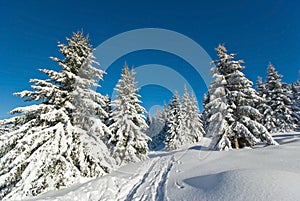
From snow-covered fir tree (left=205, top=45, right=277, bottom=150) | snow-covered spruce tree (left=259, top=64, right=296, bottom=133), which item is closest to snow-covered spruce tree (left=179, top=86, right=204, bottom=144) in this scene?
snow-covered spruce tree (left=259, top=64, right=296, bottom=133)

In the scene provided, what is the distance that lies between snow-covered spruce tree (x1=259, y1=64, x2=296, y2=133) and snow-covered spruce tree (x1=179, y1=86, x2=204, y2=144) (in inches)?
585

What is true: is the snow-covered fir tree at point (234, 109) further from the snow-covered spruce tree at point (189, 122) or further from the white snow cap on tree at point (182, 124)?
the snow-covered spruce tree at point (189, 122)

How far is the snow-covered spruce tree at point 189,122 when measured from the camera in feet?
134

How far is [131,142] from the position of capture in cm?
1842

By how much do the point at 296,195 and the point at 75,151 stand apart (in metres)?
9.84

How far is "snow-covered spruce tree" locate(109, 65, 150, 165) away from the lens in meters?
18.1

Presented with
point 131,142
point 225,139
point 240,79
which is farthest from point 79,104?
point 240,79

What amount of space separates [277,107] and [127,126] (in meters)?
24.4

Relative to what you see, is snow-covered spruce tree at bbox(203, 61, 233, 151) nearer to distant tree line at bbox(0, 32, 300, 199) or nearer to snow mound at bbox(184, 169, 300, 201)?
distant tree line at bbox(0, 32, 300, 199)

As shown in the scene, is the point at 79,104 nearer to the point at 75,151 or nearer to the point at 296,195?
the point at 75,151

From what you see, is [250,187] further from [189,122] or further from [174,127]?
[189,122]

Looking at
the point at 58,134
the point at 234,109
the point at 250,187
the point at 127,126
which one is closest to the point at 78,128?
the point at 58,134

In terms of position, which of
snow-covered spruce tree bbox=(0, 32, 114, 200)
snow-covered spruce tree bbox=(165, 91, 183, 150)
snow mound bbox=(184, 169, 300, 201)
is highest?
snow-covered spruce tree bbox=(165, 91, 183, 150)

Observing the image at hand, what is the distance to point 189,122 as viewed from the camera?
4156 cm
